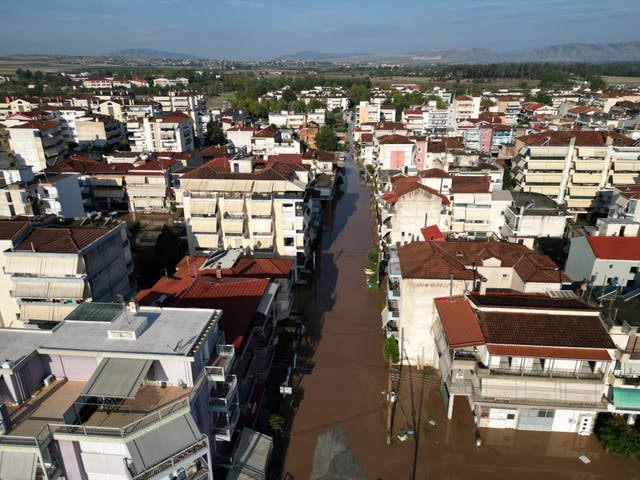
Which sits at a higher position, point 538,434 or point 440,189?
point 440,189

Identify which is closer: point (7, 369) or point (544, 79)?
point (7, 369)

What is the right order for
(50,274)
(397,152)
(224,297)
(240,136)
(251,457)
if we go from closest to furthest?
(251,457), (224,297), (50,274), (397,152), (240,136)

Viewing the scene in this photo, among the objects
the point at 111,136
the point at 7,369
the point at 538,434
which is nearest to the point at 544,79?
the point at 111,136

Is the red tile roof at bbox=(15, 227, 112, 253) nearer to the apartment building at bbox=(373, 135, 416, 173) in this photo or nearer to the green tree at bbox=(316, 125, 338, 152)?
the apartment building at bbox=(373, 135, 416, 173)

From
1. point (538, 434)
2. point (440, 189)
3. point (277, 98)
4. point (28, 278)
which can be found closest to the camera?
point (538, 434)

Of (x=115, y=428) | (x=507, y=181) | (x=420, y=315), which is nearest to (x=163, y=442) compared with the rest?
(x=115, y=428)

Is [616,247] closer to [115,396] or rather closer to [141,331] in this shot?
[141,331]

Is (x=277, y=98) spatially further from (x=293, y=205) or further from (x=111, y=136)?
(x=293, y=205)
